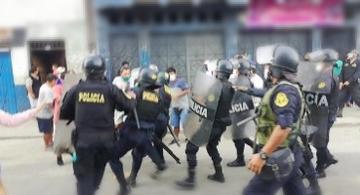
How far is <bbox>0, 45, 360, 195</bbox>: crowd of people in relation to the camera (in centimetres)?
387

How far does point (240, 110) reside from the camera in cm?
678

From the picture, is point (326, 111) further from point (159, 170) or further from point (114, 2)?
point (114, 2)

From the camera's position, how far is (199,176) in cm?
660

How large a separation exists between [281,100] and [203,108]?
7.18ft

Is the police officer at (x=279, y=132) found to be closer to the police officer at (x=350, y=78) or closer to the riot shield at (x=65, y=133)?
the riot shield at (x=65, y=133)

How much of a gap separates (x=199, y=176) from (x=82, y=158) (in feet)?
7.39

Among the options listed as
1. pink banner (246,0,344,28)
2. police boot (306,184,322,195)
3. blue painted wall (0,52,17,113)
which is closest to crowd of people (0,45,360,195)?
police boot (306,184,322,195)

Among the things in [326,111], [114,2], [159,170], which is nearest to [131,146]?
[159,170]

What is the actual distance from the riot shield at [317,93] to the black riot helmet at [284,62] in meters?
1.96

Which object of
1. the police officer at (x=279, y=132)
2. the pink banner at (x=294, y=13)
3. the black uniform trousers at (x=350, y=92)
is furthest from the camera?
the pink banner at (x=294, y=13)

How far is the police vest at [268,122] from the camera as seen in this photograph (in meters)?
3.90

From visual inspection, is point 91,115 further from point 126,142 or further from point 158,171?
point 158,171

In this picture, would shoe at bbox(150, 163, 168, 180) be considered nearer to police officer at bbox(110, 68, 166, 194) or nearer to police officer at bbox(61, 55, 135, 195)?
police officer at bbox(110, 68, 166, 194)

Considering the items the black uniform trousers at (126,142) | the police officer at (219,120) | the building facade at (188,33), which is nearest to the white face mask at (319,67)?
the police officer at (219,120)
